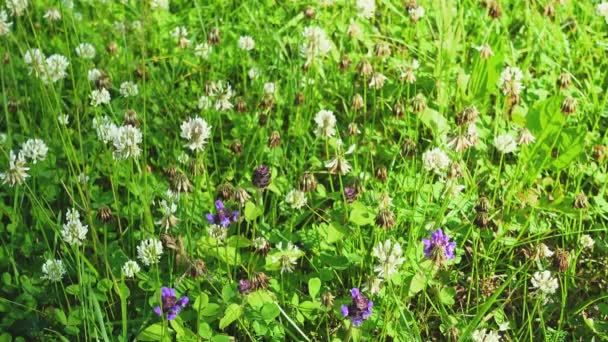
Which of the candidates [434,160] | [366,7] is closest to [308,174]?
[434,160]

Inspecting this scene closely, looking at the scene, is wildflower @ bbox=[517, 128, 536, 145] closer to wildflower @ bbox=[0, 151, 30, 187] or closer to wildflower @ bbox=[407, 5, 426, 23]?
wildflower @ bbox=[407, 5, 426, 23]

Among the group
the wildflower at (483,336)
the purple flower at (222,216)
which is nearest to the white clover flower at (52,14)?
the purple flower at (222,216)

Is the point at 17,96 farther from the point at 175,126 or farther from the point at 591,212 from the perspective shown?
the point at 591,212

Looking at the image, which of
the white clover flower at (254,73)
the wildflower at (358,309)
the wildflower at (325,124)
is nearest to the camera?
the wildflower at (358,309)

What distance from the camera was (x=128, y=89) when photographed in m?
2.98

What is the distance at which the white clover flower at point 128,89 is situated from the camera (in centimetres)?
292

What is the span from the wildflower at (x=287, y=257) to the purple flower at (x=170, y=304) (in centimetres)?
33

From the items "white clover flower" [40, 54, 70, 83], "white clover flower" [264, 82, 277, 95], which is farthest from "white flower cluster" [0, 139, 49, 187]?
"white clover flower" [264, 82, 277, 95]

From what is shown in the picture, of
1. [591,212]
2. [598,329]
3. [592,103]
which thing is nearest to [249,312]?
[598,329]

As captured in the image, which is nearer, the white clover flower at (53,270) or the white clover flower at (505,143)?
the white clover flower at (53,270)

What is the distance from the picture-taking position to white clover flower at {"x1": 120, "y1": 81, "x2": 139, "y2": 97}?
292cm

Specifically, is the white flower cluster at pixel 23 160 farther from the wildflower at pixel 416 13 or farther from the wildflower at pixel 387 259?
the wildflower at pixel 416 13

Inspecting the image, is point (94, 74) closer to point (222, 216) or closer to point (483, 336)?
point (222, 216)

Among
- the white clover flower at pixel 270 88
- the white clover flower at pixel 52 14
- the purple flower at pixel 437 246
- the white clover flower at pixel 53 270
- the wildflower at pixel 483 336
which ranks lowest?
the wildflower at pixel 483 336
